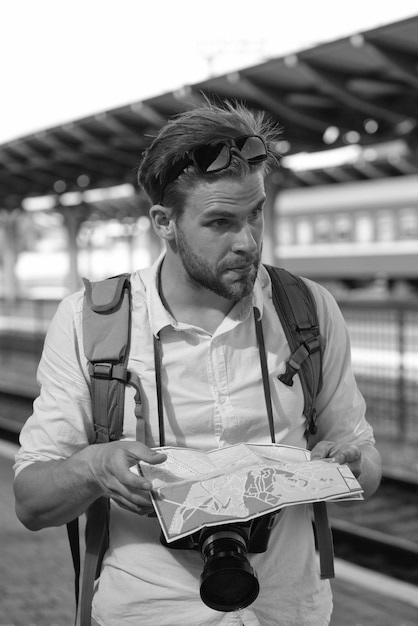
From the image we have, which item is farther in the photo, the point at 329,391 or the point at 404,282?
the point at 404,282

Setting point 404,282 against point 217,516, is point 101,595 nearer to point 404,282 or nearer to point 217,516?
point 217,516

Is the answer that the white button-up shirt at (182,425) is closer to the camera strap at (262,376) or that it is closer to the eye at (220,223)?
the camera strap at (262,376)

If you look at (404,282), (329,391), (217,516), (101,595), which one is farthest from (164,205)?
(404,282)

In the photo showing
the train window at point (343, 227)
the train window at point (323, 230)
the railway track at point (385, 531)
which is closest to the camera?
the railway track at point (385, 531)

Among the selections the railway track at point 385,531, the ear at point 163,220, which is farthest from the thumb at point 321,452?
the railway track at point 385,531

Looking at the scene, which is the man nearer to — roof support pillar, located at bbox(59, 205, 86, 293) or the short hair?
the short hair

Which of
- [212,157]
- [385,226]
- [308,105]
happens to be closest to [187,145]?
[212,157]

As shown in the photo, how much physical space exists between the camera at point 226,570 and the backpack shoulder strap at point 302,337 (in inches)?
15.2

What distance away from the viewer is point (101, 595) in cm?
191

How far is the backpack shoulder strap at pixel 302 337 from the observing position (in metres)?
1.96

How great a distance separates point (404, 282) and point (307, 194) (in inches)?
149

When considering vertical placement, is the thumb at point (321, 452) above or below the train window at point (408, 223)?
below

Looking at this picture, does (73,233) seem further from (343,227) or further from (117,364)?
(117,364)

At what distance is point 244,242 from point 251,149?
0.21m
